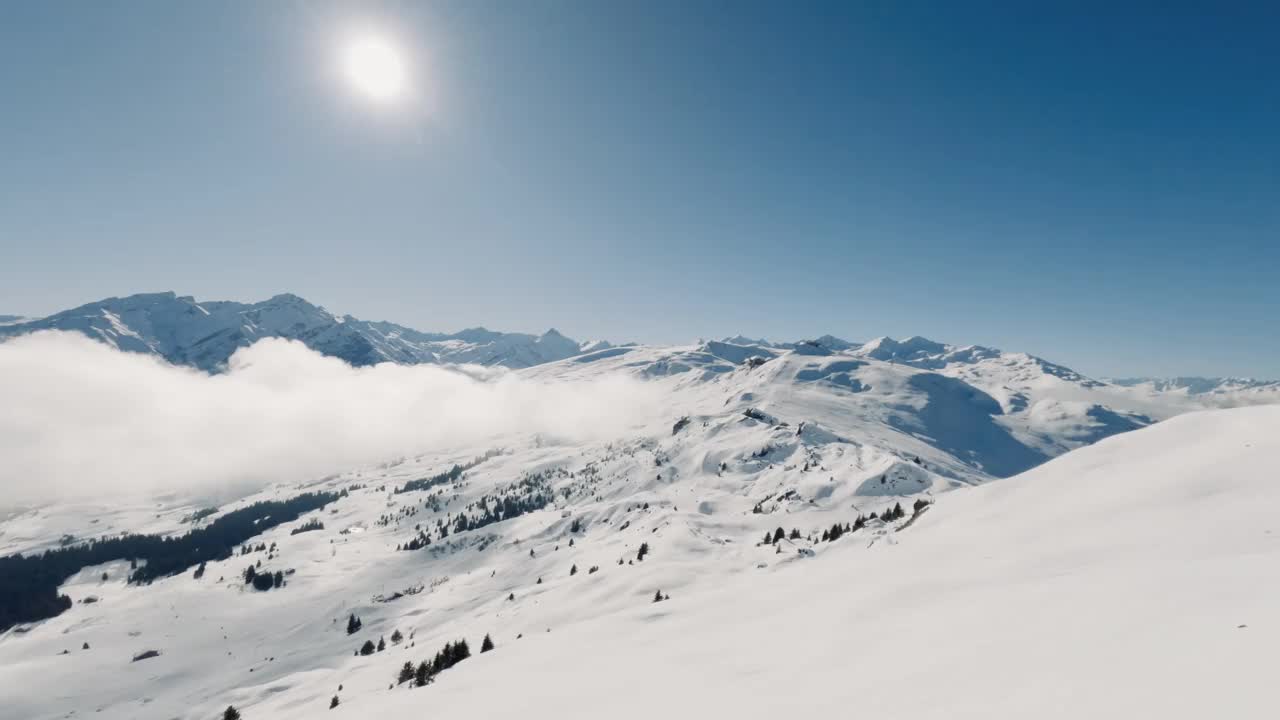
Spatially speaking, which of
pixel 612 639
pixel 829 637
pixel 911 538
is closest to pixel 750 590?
pixel 612 639

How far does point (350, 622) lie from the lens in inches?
6240

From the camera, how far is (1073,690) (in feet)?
27.5

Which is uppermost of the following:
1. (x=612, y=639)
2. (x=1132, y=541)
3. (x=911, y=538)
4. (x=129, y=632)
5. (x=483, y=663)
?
(x=1132, y=541)

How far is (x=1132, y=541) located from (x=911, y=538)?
13.9m

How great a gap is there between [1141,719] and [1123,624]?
491 centimetres

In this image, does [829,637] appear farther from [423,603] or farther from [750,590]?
[423,603]

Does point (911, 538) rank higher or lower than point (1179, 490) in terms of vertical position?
lower

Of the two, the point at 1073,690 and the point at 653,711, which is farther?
the point at 653,711

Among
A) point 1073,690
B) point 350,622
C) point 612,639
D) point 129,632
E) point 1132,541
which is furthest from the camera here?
point 129,632

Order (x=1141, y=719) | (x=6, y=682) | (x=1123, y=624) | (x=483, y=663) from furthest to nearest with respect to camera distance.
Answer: (x=6, y=682) < (x=483, y=663) < (x=1123, y=624) < (x=1141, y=719)

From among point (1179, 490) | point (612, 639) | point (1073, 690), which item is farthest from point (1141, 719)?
point (1179, 490)

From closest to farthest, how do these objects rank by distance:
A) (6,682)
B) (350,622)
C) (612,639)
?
(612,639)
(6,682)
(350,622)

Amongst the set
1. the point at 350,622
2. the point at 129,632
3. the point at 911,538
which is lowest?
the point at 129,632

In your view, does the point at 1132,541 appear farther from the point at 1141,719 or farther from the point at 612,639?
the point at 612,639
